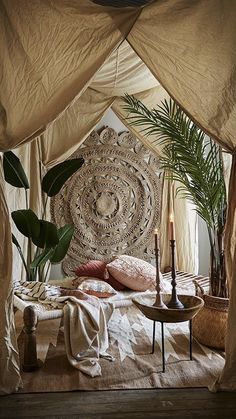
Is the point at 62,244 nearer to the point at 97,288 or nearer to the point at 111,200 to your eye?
the point at 97,288

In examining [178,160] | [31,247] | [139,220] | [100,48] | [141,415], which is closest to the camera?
[141,415]

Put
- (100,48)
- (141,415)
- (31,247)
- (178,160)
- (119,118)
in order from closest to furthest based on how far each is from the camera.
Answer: (141,415) < (100,48) < (178,160) < (31,247) < (119,118)

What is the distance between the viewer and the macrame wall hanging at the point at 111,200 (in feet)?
13.7

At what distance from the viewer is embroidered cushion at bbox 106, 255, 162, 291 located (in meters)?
3.40

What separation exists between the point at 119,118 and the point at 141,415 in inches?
119

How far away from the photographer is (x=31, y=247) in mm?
3633

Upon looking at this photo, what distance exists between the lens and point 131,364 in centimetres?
246

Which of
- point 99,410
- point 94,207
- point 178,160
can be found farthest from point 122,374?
point 94,207

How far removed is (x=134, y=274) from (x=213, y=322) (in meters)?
0.95

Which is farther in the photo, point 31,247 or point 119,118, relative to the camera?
point 119,118

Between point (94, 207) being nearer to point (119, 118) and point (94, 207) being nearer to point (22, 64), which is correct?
point (119, 118)

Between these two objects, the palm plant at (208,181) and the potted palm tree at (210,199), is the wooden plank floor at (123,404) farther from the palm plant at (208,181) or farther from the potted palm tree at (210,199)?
the palm plant at (208,181)

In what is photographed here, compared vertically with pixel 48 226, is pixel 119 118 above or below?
above

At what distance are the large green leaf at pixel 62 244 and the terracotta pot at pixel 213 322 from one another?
1329 mm
